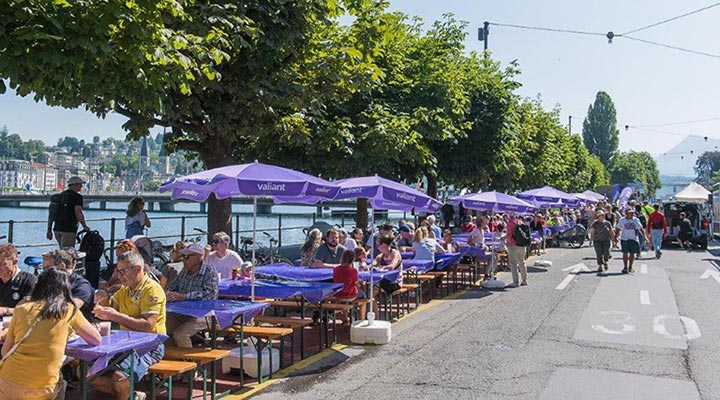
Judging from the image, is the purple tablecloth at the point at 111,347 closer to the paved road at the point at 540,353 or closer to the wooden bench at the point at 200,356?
the wooden bench at the point at 200,356

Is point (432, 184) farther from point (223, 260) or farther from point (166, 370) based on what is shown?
point (166, 370)

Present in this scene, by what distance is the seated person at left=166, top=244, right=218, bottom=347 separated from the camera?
766 centimetres

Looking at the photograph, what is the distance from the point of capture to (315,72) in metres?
13.3

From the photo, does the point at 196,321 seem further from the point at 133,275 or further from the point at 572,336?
the point at 572,336

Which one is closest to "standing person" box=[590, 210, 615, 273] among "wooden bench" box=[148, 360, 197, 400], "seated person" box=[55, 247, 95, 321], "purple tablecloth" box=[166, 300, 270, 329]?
"purple tablecloth" box=[166, 300, 270, 329]

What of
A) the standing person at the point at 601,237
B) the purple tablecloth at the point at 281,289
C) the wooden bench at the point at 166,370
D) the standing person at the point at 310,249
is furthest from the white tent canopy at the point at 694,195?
the wooden bench at the point at 166,370

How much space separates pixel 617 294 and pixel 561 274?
4.13 meters

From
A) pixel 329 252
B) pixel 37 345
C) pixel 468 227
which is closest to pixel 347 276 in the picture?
Answer: pixel 329 252

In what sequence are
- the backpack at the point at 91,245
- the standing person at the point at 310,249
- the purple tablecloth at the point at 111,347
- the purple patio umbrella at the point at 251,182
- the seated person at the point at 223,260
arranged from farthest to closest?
the standing person at the point at 310,249 < the backpack at the point at 91,245 < the seated person at the point at 223,260 < the purple patio umbrella at the point at 251,182 < the purple tablecloth at the point at 111,347

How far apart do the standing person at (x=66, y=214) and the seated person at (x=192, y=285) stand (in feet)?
15.6

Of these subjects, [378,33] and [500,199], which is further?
[500,199]

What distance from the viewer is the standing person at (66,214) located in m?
11.8

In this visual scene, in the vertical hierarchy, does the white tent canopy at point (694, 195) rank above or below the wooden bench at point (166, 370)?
above

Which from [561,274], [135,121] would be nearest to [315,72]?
[135,121]
